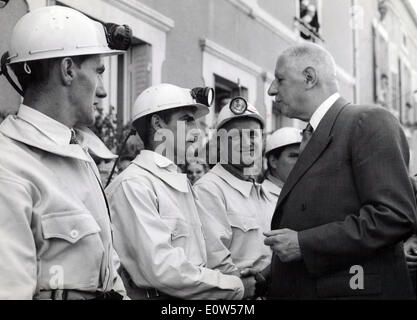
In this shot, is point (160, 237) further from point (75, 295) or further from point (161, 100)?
point (161, 100)

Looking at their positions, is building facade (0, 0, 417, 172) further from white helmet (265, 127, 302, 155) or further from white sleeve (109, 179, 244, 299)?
white sleeve (109, 179, 244, 299)

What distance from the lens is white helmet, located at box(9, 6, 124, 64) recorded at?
8.79 ft

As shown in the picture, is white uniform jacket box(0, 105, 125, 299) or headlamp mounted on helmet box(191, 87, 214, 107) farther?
headlamp mounted on helmet box(191, 87, 214, 107)

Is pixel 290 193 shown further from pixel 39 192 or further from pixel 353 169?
pixel 39 192

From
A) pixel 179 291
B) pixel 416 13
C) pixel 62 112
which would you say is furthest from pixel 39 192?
pixel 416 13

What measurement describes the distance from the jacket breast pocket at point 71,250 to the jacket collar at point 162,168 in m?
1.23

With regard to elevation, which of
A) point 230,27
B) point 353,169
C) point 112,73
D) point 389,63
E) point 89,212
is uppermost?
point 389,63

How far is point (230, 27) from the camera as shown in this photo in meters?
9.49

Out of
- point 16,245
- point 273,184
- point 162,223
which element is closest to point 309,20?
point 273,184

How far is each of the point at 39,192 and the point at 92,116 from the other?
0.59 meters

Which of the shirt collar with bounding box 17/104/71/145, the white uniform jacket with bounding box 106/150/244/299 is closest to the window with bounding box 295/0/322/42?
the white uniform jacket with bounding box 106/150/244/299

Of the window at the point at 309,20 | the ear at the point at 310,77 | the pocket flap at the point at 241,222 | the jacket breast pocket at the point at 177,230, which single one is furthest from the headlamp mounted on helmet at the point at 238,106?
the window at the point at 309,20

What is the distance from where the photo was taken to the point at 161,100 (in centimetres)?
411

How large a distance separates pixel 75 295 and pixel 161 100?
74.2 inches
